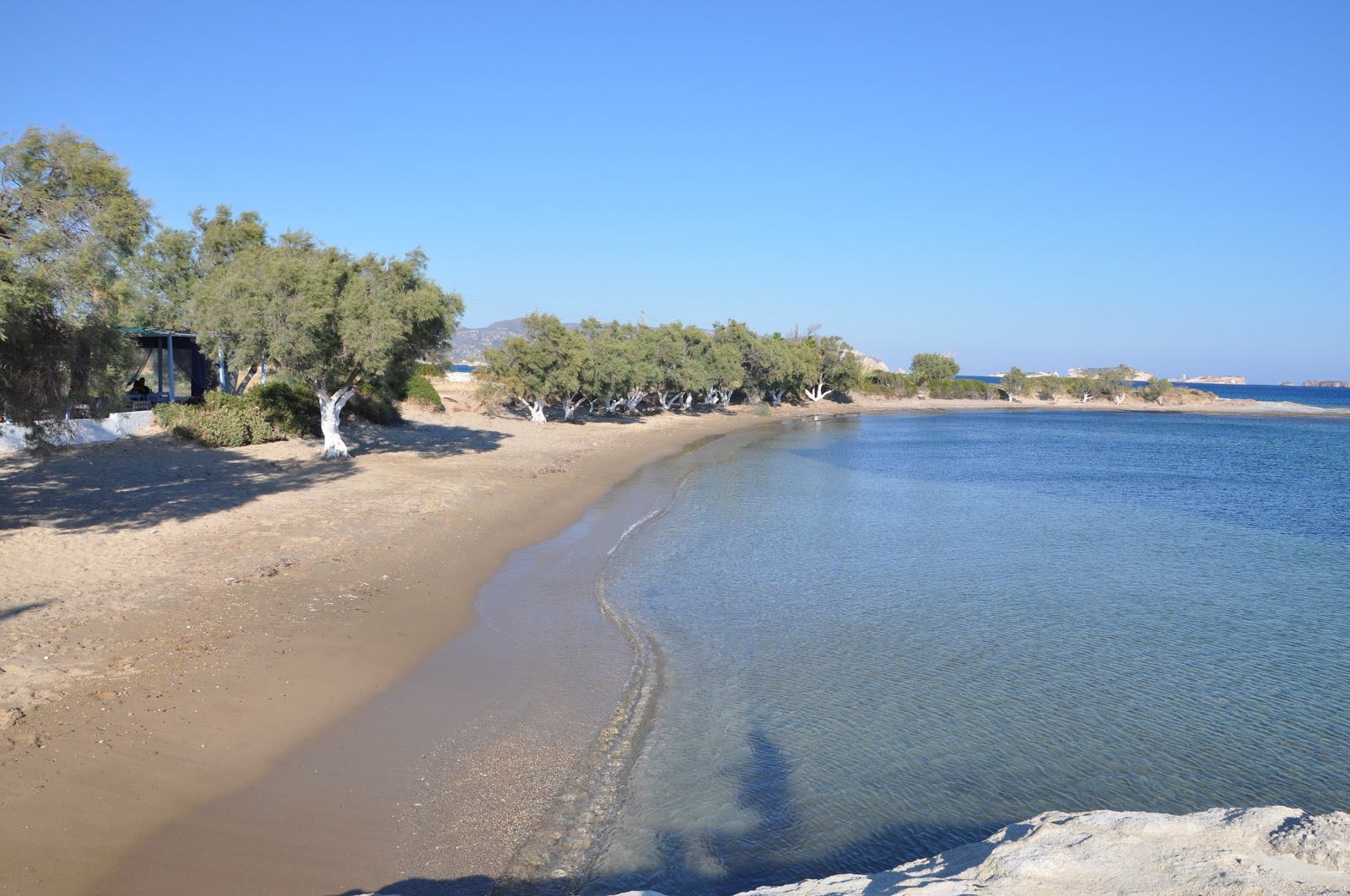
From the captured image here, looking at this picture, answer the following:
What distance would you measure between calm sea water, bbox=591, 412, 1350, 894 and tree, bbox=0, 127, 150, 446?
30.8 feet

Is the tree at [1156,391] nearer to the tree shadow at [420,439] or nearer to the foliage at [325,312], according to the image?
the tree shadow at [420,439]

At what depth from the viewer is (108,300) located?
Result: 1279 centimetres

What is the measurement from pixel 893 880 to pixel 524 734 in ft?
15.2

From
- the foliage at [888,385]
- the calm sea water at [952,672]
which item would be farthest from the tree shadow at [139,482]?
the foliage at [888,385]

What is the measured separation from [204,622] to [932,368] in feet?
363

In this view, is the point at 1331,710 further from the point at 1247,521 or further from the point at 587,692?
the point at 1247,521

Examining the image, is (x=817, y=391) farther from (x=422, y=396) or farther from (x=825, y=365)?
(x=422, y=396)

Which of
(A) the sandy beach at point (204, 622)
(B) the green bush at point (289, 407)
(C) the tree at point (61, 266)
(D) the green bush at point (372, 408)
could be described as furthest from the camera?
(D) the green bush at point (372, 408)

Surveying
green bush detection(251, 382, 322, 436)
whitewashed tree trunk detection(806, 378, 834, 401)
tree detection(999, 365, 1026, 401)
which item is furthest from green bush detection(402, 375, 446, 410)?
tree detection(999, 365, 1026, 401)

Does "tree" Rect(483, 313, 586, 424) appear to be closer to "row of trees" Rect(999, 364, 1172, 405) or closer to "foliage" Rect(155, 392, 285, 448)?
"foliage" Rect(155, 392, 285, 448)

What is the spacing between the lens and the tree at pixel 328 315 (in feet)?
71.4

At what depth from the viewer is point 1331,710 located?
10.8 m

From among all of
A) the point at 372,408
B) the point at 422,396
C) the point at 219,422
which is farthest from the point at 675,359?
the point at 219,422

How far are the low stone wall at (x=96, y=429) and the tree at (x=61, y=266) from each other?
633cm
